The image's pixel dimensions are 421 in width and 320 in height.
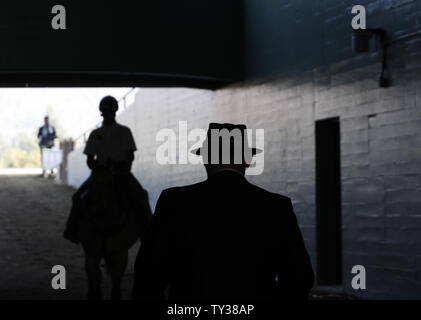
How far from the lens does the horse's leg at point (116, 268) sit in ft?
30.2

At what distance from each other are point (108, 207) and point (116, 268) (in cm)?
67

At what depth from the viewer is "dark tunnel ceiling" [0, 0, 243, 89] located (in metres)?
14.9

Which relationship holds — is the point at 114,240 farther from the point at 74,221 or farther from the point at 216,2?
the point at 216,2

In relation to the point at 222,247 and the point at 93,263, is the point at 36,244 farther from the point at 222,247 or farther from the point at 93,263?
the point at 222,247

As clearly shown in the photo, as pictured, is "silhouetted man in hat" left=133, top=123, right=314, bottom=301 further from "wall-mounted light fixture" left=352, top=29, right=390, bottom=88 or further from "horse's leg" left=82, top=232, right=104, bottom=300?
"wall-mounted light fixture" left=352, top=29, right=390, bottom=88

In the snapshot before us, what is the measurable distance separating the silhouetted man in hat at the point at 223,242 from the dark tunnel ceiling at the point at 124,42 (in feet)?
37.6

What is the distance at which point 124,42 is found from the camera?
50.0ft

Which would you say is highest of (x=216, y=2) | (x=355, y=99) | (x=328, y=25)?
(x=216, y=2)

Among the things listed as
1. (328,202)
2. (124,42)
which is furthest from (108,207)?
(124,42)

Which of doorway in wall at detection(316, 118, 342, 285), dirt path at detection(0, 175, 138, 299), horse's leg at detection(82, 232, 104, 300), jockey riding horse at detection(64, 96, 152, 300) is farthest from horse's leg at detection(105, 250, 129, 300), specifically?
doorway in wall at detection(316, 118, 342, 285)

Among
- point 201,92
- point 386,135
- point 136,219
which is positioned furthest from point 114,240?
point 201,92

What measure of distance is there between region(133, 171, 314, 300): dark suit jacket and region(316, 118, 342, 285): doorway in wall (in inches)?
368

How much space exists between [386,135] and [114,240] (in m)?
3.94

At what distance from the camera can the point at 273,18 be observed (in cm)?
1462
